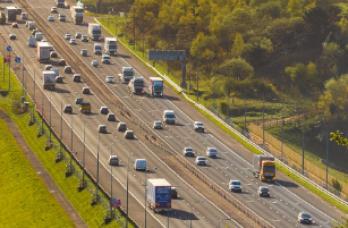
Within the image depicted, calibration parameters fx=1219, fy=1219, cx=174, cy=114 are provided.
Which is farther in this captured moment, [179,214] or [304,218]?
[179,214]

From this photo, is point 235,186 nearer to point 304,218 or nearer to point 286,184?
point 286,184

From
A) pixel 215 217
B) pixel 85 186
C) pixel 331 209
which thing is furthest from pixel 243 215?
pixel 85 186

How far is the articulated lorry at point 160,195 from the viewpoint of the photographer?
17162cm

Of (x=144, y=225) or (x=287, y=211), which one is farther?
(x=287, y=211)

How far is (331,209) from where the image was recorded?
602 feet

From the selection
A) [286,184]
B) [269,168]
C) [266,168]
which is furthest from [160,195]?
[286,184]

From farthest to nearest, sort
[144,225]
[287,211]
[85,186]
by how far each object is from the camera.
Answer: [85,186], [287,211], [144,225]

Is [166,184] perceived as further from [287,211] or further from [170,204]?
[287,211]

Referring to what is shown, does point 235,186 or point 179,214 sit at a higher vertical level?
point 235,186

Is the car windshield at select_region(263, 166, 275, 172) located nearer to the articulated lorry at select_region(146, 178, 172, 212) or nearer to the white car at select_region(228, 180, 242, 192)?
the white car at select_region(228, 180, 242, 192)

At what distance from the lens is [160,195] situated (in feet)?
566

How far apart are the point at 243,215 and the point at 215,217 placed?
4.49 metres

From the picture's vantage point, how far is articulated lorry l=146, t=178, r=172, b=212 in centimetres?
17162

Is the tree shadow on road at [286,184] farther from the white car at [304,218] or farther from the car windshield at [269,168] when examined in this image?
the white car at [304,218]
